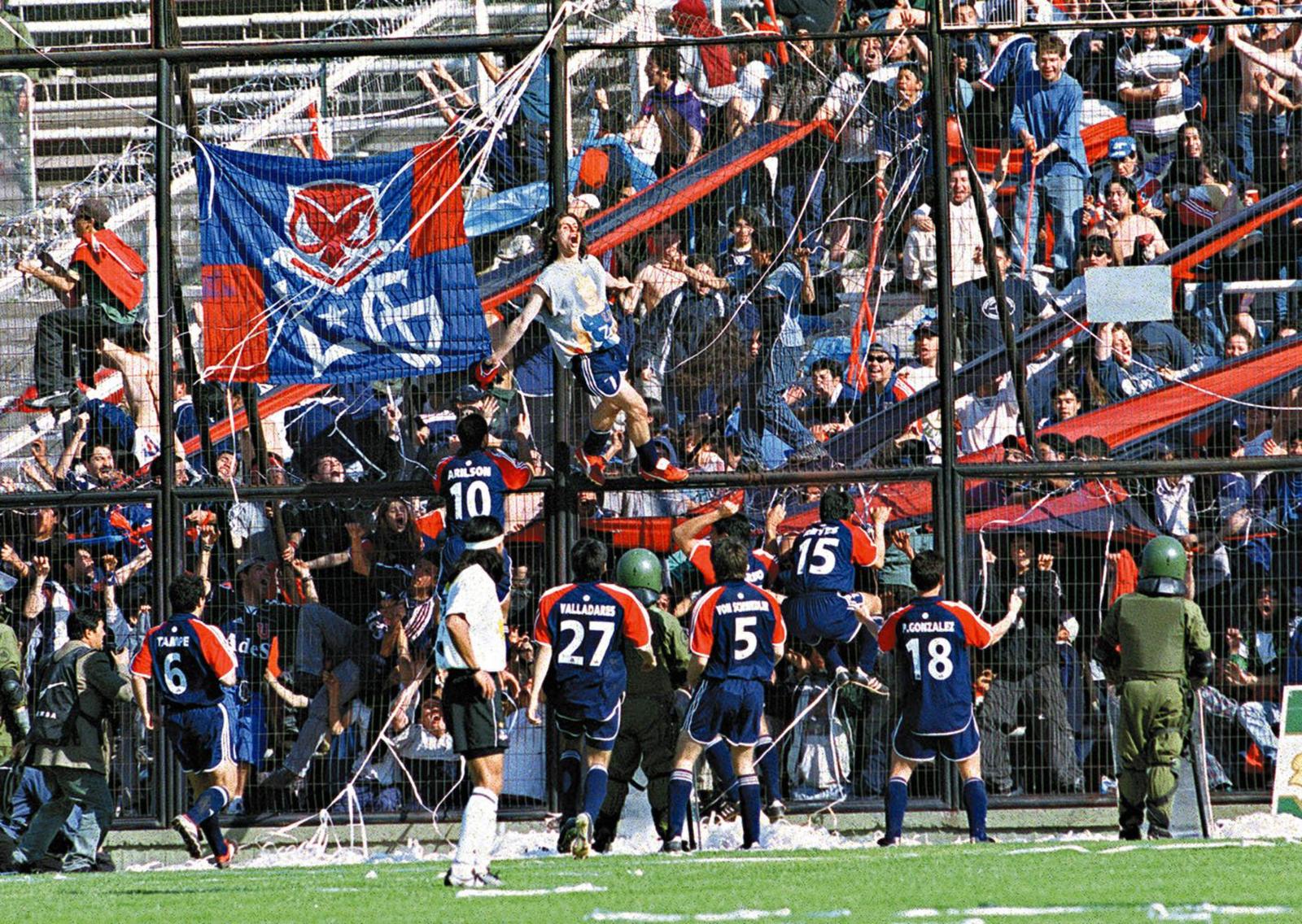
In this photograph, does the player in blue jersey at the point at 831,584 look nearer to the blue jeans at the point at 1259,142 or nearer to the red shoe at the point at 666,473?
the red shoe at the point at 666,473

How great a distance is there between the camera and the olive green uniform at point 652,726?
1256cm

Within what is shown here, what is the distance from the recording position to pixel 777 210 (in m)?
13.9

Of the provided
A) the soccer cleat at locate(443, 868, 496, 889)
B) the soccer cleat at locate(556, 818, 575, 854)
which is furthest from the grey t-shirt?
the soccer cleat at locate(443, 868, 496, 889)

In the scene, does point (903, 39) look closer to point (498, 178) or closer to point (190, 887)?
point (498, 178)

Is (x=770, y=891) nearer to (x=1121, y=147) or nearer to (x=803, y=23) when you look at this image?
(x=1121, y=147)

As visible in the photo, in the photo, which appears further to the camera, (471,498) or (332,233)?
(332,233)

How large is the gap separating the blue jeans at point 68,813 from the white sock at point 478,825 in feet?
14.6

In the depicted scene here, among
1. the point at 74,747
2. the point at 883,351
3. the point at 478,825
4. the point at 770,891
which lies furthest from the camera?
the point at 883,351

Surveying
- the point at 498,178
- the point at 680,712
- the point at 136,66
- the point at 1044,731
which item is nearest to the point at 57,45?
the point at 136,66

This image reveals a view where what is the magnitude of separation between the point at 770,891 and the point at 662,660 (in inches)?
158

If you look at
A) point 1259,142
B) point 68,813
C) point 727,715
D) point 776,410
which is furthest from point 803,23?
point 68,813

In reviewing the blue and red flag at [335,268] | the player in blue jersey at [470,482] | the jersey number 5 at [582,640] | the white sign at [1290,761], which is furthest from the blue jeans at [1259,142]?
the jersey number 5 at [582,640]

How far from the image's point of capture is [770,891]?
8.74 m

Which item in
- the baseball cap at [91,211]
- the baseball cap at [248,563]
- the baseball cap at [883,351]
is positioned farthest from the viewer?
the baseball cap at [91,211]
